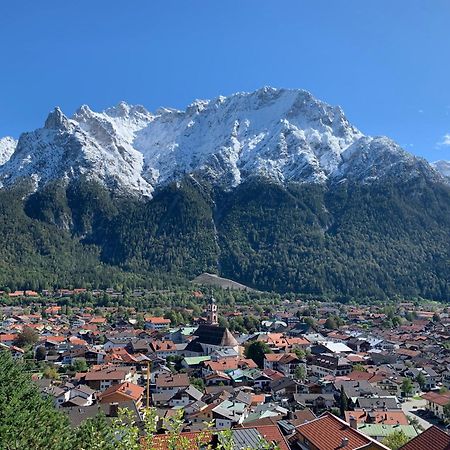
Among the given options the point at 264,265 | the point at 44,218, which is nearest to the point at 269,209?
the point at 264,265

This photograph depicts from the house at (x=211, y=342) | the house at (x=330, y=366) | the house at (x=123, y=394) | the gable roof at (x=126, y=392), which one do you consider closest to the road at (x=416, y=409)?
the house at (x=330, y=366)

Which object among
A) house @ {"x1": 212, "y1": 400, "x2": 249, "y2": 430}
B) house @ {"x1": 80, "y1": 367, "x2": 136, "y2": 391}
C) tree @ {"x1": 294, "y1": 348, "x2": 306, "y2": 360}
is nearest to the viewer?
house @ {"x1": 212, "y1": 400, "x2": 249, "y2": 430}

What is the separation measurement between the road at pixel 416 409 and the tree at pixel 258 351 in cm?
2016

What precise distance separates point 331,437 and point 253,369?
3870cm

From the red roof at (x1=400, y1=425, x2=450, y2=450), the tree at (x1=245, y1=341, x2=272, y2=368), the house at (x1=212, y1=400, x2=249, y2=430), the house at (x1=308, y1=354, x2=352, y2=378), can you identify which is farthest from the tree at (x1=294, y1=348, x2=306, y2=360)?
the red roof at (x1=400, y1=425, x2=450, y2=450)

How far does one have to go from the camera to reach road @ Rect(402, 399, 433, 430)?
4510cm

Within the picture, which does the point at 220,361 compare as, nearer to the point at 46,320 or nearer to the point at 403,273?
the point at 46,320

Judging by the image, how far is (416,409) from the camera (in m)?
50.1

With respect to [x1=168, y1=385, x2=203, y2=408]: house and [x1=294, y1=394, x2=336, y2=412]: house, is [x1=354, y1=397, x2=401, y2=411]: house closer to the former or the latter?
[x1=294, y1=394, x2=336, y2=412]: house

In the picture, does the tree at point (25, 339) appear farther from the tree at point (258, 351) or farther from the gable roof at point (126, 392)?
the gable roof at point (126, 392)

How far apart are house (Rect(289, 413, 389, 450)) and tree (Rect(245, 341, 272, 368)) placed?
40510 millimetres

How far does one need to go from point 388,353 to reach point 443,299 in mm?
83357

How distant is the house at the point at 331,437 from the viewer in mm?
23250

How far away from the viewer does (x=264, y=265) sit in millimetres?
171250
